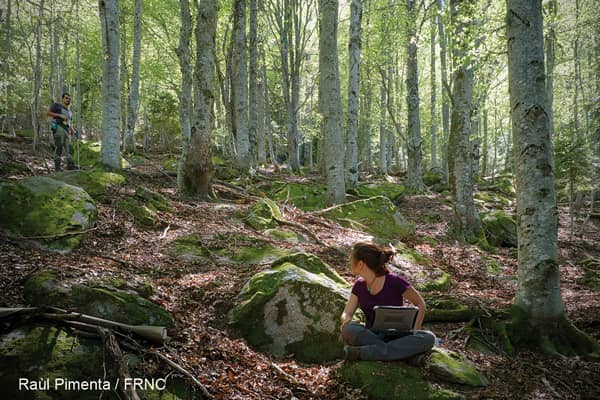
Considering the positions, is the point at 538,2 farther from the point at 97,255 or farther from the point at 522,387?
the point at 97,255

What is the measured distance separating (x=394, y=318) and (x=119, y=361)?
94.7 inches

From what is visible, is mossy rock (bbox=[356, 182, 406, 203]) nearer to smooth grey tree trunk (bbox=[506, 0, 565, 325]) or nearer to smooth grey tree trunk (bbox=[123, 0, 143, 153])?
smooth grey tree trunk (bbox=[506, 0, 565, 325])

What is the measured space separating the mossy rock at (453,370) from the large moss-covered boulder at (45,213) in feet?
16.0

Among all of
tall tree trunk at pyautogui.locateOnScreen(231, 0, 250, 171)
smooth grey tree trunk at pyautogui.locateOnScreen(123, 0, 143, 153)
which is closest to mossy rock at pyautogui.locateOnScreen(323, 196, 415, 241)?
tall tree trunk at pyautogui.locateOnScreen(231, 0, 250, 171)

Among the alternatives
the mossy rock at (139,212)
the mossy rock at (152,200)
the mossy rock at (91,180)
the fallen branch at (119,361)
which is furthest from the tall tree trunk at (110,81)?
the fallen branch at (119,361)

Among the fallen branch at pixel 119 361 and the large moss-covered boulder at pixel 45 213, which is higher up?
the large moss-covered boulder at pixel 45 213

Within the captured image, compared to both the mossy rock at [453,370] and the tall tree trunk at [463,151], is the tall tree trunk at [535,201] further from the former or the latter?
the tall tree trunk at [463,151]

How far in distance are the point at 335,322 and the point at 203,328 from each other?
58.5 inches

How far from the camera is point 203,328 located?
3.80m

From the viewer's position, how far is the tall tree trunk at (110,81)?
9148 millimetres

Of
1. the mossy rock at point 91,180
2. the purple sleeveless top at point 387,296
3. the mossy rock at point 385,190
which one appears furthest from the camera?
the mossy rock at point 385,190

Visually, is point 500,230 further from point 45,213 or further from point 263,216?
point 45,213

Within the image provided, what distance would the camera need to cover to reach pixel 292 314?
4148 mm

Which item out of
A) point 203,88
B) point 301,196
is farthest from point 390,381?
point 301,196
